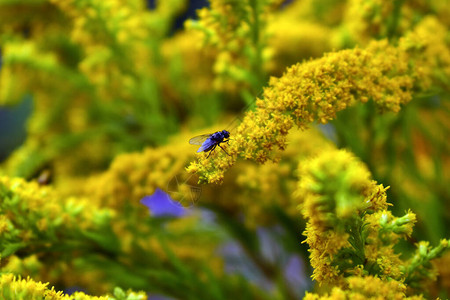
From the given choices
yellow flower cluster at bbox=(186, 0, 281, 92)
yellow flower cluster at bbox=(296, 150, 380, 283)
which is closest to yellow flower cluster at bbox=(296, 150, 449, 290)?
yellow flower cluster at bbox=(296, 150, 380, 283)

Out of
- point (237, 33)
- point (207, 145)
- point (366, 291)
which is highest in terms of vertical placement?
point (237, 33)

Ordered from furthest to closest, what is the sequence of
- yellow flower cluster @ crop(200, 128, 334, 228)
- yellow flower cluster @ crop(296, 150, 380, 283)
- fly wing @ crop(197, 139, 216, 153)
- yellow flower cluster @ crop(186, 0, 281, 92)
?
yellow flower cluster @ crop(200, 128, 334, 228) < yellow flower cluster @ crop(186, 0, 281, 92) < fly wing @ crop(197, 139, 216, 153) < yellow flower cluster @ crop(296, 150, 380, 283)

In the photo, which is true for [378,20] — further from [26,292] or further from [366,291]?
[26,292]

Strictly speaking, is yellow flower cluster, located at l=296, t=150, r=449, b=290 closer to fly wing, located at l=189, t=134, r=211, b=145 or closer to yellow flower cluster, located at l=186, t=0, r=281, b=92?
fly wing, located at l=189, t=134, r=211, b=145

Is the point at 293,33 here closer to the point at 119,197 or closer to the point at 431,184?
the point at 431,184

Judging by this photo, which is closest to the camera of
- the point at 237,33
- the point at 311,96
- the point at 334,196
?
the point at 334,196

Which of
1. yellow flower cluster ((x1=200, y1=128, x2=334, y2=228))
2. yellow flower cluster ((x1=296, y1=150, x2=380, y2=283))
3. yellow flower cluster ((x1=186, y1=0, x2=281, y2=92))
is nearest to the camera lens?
yellow flower cluster ((x1=296, y1=150, x2=380, y2=283))

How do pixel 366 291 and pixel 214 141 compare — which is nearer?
pixel 366 291

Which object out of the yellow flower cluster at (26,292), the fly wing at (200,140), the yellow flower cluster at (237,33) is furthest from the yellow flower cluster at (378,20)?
the yellow flower cluster at (26,292)

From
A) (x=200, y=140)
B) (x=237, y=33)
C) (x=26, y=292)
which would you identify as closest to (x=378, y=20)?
(x=237, y=33)
